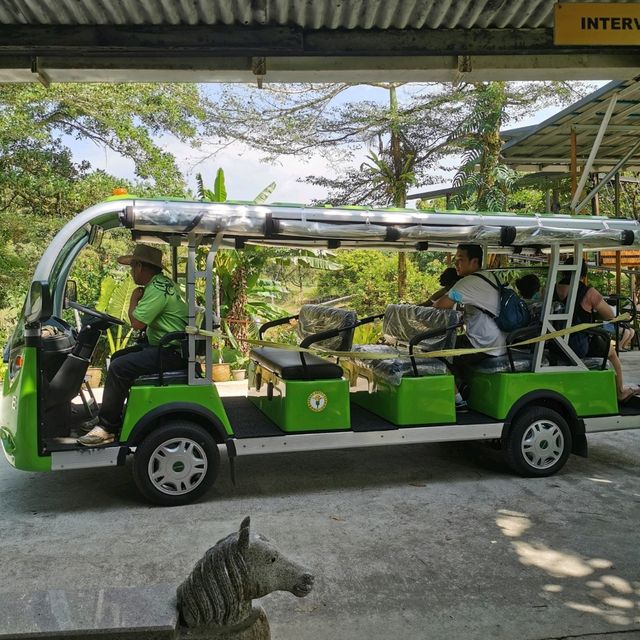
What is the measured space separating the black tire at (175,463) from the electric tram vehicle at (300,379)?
1cm

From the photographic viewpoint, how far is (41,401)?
4574 mm

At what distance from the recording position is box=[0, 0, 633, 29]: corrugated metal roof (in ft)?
12.4

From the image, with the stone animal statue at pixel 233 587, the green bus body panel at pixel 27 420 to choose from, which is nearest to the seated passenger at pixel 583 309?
the stone animal statue at pixel 233 587

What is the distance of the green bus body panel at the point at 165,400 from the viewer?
15.5 feet

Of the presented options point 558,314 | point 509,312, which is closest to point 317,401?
point 509,312

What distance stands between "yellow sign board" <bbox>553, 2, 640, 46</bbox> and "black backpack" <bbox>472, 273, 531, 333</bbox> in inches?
94.5

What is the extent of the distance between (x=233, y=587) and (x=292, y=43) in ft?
10.7

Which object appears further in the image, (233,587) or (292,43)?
(292,43)

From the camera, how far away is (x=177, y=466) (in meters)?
4.83

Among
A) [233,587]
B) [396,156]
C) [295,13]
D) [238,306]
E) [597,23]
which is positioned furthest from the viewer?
[396,156]

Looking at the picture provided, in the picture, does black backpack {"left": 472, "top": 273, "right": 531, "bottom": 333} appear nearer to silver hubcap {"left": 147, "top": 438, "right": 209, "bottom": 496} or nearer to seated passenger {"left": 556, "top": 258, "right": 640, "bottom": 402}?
seated passenger {"left": 556, "top": 258, "right": 640, "bottom": 402}

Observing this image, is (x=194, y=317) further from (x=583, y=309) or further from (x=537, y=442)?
(x=583, y=309)

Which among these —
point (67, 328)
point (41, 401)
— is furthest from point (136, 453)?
point (67, 328)

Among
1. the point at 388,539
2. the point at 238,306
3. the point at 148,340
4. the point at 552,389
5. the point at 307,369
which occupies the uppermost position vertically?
the point at 238,306
